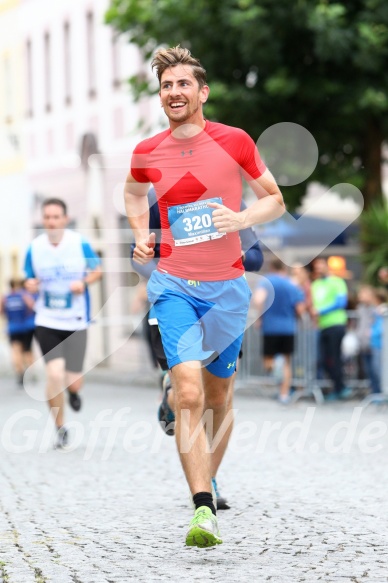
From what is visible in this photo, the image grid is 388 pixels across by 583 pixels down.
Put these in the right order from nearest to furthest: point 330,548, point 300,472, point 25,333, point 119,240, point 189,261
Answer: point 330,548 → point 189,261 → point 300,472 → point 25,333 → point 119,240

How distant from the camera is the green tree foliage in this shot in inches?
753

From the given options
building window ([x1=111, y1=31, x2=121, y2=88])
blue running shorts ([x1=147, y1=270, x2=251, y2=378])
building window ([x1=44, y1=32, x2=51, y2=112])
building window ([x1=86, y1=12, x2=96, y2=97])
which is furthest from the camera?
building window ([x1=44, y1=32, x2=51, y2=112])

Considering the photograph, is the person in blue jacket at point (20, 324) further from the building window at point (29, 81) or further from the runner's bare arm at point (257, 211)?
the runner's bare arm at point (257, 211)

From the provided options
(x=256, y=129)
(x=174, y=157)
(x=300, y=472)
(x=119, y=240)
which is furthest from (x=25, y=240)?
(x=174, y=157)

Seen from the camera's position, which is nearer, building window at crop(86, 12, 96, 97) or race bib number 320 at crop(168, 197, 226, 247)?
race bib number 320 at crop(168, 197, 226, 247)

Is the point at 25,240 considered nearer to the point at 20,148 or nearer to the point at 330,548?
the point at 20,148

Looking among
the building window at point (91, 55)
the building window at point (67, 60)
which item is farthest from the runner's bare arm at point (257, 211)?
the building window at point (67, 60)

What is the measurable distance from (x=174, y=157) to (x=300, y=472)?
347 centimetres

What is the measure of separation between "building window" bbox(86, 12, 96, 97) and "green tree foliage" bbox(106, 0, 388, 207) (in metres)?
13.3

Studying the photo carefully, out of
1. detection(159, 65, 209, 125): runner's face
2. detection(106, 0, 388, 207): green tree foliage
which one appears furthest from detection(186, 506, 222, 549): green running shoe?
Result: detection(106, 0, 388, 207): green tree foliage

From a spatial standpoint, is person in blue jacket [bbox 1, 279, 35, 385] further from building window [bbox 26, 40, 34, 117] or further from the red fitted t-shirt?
the red fitted t-shirt

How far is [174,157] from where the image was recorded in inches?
268

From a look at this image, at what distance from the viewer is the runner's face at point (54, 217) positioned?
11570mm

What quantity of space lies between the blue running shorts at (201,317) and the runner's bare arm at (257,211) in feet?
1.18
